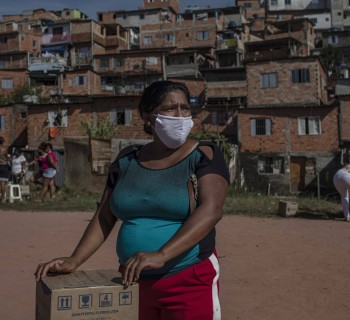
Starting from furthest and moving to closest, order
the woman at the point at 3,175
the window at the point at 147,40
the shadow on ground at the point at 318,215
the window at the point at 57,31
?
the window at the point at 147,40, the window at the point at 57,31, the woman at the point at 3,175, the shadow on ground at the point at 318,215

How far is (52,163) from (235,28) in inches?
2050

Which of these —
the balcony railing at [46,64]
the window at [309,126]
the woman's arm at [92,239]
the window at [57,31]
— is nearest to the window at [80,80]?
the balcony railing at [46,64]

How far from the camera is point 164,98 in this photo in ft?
7.50

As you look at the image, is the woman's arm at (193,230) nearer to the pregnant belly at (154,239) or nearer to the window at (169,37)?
the pregnant belly at (154,239)

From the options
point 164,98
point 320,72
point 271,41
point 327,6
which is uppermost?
point 327,6

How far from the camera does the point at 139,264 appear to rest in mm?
1934

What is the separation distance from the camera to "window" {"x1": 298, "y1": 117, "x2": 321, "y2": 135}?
28734mm

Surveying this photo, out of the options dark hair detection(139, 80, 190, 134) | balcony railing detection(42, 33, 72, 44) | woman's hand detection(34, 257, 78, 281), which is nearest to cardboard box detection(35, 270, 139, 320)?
woman's hand detection(34, 257, 78, 281)

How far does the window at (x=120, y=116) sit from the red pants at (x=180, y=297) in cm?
3144

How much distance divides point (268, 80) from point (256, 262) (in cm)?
2816

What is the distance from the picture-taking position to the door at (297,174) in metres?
28.6

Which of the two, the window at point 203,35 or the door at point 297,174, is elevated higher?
the window at point 203,35

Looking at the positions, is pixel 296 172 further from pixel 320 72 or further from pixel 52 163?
pixel 52 163

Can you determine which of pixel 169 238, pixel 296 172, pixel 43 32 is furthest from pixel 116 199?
pixel 43 32
